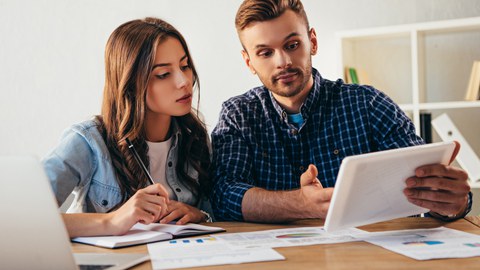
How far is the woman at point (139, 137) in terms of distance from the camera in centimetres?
179

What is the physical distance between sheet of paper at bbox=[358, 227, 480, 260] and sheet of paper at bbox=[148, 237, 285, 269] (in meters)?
0.24

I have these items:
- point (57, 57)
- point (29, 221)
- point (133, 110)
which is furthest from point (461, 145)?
point (29, 221)

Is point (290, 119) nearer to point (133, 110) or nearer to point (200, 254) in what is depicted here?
point (133, 110)

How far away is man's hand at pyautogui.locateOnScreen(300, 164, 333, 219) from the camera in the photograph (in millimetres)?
1486

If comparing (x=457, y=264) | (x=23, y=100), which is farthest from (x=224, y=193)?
(x=23, y=100)

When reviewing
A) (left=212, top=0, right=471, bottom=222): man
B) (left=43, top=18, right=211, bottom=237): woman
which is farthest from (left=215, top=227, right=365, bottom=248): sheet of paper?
(left=212, top=0, right=471, bottom=222): man

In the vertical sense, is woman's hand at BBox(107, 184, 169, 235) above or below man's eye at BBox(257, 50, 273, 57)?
below

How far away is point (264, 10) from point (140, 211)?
851mm

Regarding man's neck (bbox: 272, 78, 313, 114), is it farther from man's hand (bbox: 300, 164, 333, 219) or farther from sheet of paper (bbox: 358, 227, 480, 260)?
sheet of paper (bbox: 358, 227, 480, 260)

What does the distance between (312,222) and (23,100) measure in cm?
292

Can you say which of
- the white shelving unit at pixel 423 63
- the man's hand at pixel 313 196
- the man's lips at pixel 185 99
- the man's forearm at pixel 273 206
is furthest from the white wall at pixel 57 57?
the man's hand at pixel 313 196

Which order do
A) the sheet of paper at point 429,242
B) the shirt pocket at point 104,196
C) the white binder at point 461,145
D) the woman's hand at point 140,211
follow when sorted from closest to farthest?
the sheet of paper at point 429,242 → the woman's hand at point 140,211 → the shirt pocket at point 104,196 → the white binder at point 461,145

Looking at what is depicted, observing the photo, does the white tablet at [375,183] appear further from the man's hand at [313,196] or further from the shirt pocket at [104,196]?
the shirt pocket at [104,196]

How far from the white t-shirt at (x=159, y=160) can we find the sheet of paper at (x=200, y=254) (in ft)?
1.86
